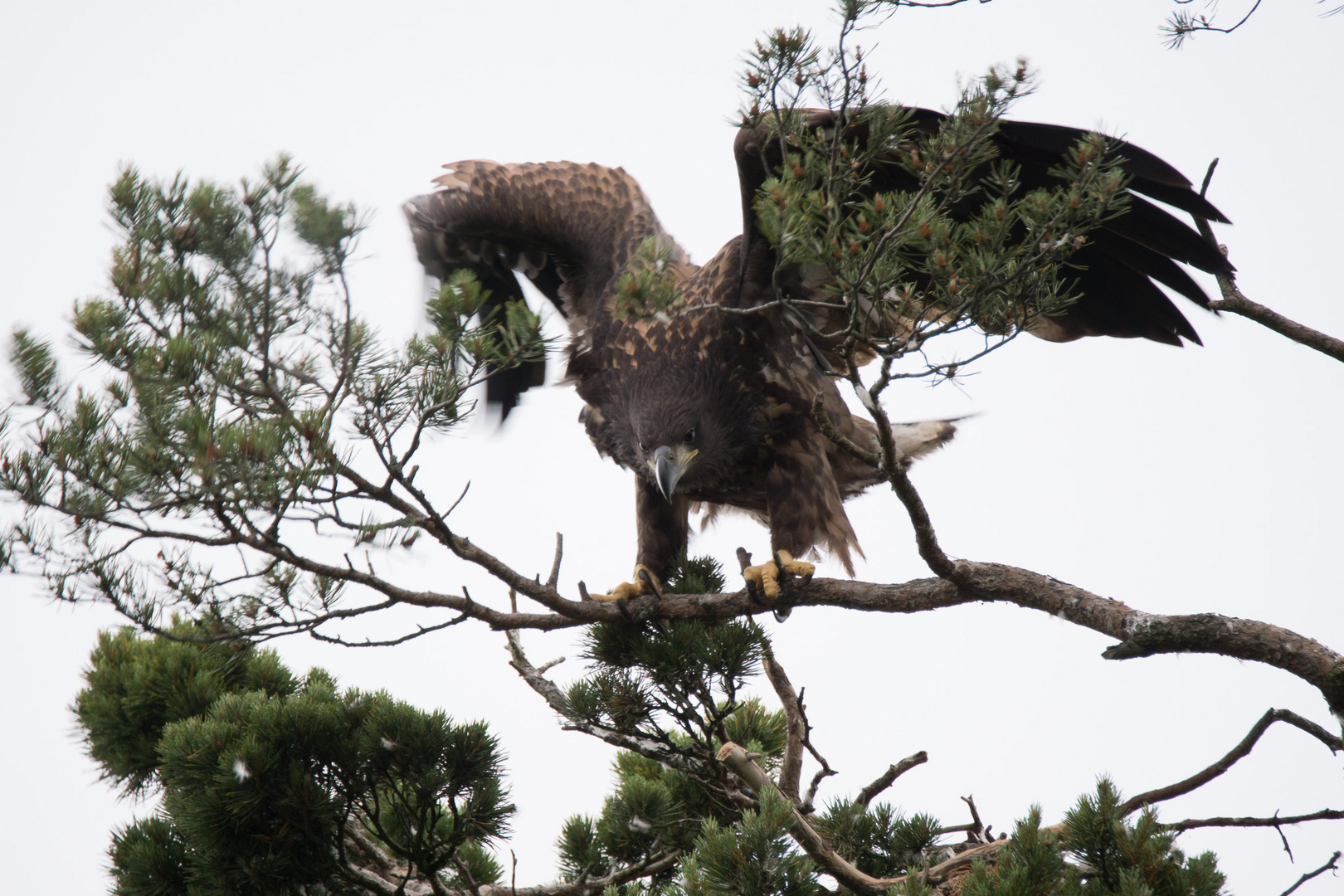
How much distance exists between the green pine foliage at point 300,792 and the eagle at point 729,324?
858 mm

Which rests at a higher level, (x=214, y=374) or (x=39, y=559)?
(x=214, y=374)

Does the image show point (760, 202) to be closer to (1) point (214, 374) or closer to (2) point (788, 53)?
(2) point (788, 53)

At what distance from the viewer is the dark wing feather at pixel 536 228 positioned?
4.21 meters

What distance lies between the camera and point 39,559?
207cm

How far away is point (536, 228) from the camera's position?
4340 mm

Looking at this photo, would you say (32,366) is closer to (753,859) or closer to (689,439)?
(753,859)

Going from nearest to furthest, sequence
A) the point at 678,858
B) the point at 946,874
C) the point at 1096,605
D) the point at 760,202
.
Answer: the point at 760,202
the point at 1096,605
the point at 946,874
the point at 678,858

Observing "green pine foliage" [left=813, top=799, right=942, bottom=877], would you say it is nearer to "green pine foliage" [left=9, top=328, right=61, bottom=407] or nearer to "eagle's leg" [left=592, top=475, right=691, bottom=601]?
"eagle's leg" [left=592, top=475, right=691, bottom=601]

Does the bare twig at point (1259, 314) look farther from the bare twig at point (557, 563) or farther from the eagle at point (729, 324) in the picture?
the bare twig at point (557, 563)

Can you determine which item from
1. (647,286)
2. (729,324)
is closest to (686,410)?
(729,324)

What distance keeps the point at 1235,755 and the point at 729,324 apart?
1.99 m

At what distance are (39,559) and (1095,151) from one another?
225 cm

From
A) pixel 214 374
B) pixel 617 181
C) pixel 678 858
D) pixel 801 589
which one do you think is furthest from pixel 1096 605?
pixel 617 181

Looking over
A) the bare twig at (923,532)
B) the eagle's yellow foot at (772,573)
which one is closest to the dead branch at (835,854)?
the eagle's yellow foot at (772,573)
